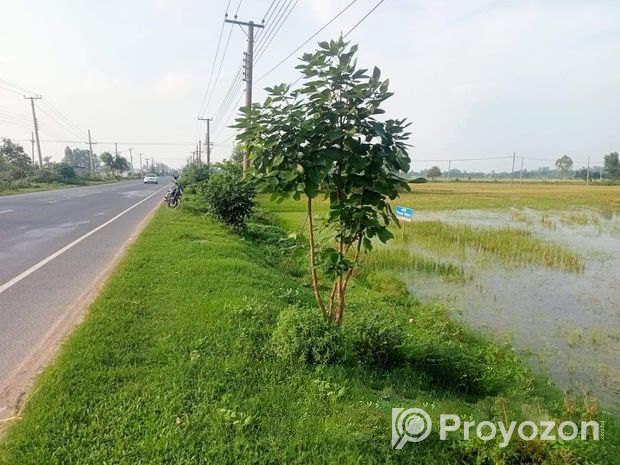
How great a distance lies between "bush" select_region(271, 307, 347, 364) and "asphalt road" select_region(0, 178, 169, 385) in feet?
6.77

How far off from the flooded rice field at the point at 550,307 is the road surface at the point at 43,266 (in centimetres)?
525

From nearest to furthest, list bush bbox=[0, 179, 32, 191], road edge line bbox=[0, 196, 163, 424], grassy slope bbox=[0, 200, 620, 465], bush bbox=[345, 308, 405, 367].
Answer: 1. grassy slope bbox=[0, 200, 620, 465]
2. road edge line bbox=[0, 196, 163, 424]
3. bush bbox=[345, 308, 405, 367]
4. bush bbox=[0, 179, 32, 191]

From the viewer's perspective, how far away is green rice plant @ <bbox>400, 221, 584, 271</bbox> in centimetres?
1130

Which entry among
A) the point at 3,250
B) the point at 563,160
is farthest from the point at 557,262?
the point at 563,160

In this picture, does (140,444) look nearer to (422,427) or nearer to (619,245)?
(422,427)

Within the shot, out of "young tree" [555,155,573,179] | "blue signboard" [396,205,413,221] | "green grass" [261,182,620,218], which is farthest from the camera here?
"young tree" [555,155,573,179]

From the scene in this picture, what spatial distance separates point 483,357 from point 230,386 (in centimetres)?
292

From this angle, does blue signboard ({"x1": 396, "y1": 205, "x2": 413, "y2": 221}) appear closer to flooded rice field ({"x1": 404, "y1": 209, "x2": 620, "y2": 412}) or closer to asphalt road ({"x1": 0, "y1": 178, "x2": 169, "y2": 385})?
flooded rice field ({"x1": 404, "y1": 209, "x2": 620, "y2": 412})

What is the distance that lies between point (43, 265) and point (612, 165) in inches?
4104

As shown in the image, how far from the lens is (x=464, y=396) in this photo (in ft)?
12.5

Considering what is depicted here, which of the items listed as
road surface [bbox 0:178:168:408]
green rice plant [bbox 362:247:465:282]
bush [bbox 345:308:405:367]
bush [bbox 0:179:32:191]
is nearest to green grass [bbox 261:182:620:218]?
green rice plant [bbox 362:247:465:282]

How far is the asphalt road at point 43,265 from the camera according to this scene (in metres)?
4.18

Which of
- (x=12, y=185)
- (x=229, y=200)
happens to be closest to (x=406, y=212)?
(x=229, y=200)

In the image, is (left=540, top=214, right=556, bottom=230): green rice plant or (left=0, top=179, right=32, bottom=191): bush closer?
(left=540, top=214, right=556, bottom=230): green rice plant
